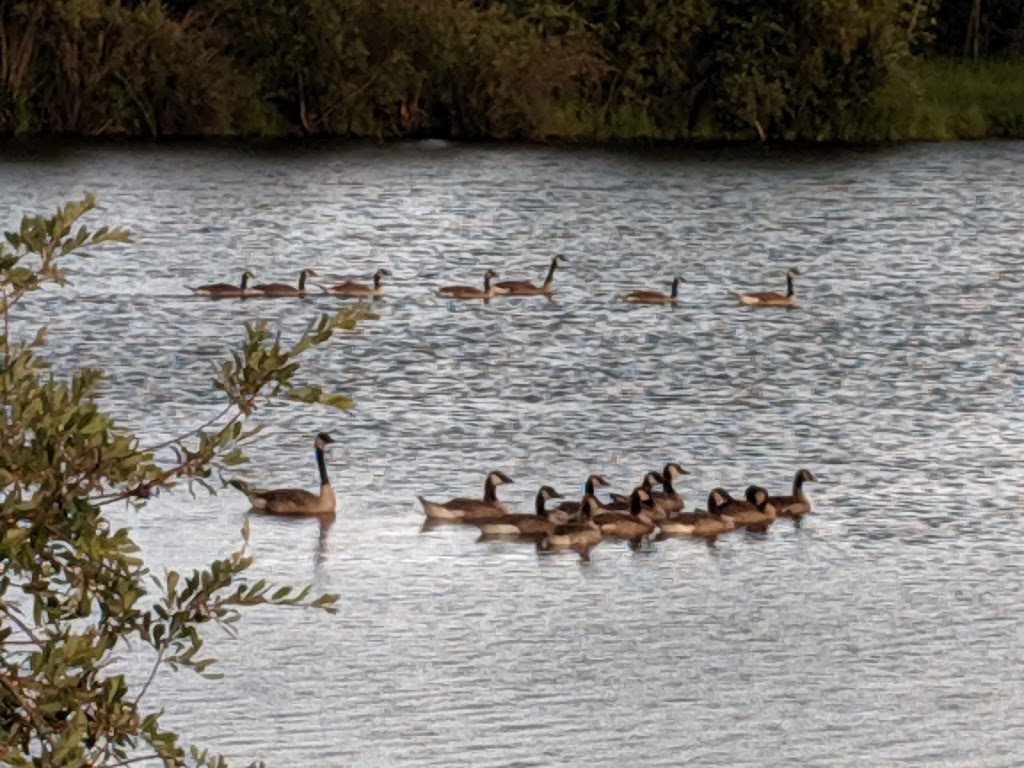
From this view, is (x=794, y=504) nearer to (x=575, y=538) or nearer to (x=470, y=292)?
(x=575, y=538)

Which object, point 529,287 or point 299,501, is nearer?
point 299,501

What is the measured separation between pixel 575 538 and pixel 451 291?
1560 centimetres

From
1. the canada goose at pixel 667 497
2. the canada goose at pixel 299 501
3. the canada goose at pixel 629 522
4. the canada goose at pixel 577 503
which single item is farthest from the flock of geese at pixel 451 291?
the canada goose at pixel 629 522

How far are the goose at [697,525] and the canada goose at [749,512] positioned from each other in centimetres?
5

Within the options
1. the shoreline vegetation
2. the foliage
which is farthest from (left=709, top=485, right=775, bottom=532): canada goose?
the shoreline vegetation

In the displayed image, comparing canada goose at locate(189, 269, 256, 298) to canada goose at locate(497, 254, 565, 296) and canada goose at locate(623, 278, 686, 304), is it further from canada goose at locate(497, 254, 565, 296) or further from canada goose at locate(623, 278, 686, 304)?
canada goose at locate(623, 278, 686, 304)

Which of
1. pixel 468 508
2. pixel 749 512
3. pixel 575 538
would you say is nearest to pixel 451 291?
pixel 749 512

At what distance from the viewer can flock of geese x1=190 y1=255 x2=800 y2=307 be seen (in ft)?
109

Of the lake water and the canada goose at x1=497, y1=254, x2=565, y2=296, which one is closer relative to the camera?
the lake water

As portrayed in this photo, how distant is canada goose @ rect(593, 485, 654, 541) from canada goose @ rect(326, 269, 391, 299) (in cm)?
1493

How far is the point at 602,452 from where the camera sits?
22125 mm

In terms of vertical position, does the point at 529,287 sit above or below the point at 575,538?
below

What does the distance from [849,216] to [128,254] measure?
13613 mm

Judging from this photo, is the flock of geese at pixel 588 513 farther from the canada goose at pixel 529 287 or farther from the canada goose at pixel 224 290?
the canada goose at pixel 529 287
